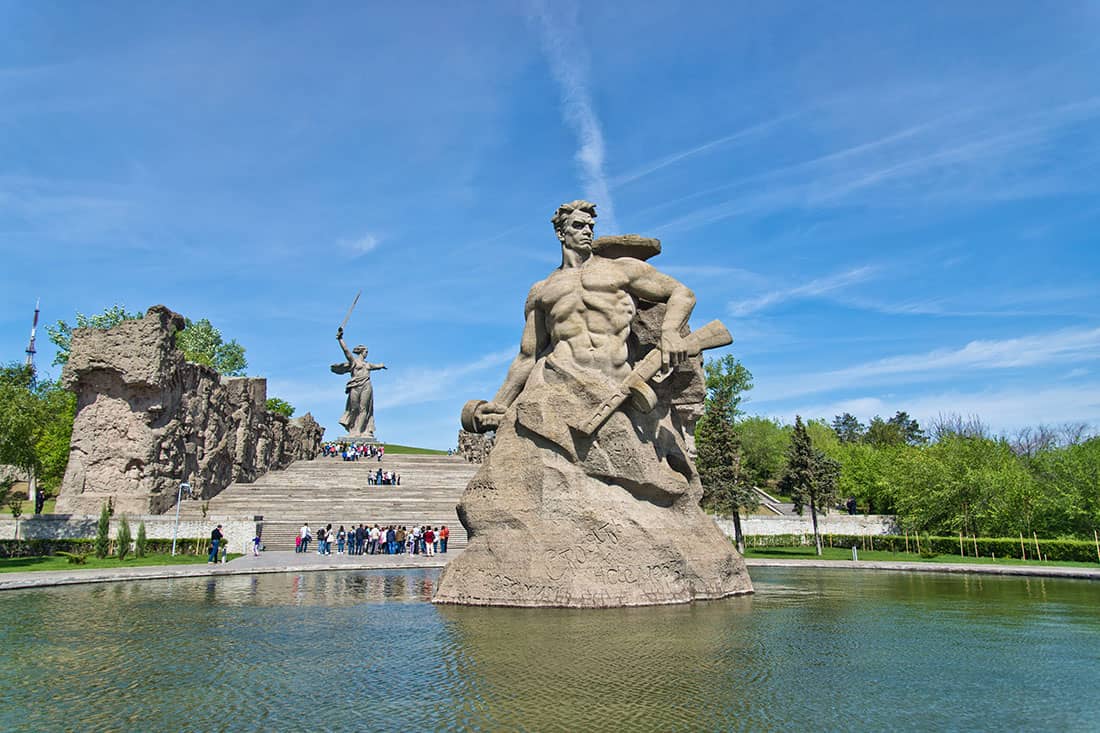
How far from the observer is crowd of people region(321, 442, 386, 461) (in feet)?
170

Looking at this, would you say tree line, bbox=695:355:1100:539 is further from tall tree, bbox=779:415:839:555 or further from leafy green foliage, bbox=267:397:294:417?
leafy green foliage, bbox=267:397:294:417

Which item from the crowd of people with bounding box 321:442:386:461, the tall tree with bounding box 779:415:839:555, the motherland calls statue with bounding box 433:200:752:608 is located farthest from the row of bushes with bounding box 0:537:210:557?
the tall tree with bounding box 779:415:839:555

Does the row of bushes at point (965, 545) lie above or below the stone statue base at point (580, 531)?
below

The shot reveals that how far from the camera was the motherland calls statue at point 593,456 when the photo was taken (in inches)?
451

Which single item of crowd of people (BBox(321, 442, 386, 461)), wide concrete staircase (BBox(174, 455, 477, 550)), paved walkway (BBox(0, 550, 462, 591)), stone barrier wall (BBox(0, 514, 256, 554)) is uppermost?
crowd of people (BBox(321, 442, 386, 461))

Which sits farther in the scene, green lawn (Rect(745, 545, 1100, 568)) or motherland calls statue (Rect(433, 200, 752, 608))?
green lawn (Rect(745, 545, 1100, 568))

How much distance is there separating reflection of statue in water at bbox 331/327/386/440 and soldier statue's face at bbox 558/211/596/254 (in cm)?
4778

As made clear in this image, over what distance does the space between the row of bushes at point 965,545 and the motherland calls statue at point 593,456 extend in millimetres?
21438

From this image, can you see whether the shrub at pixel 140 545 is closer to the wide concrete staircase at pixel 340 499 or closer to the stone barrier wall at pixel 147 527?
the stone barrier wall at pixel 147 527

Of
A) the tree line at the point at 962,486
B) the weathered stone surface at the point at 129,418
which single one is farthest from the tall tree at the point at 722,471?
the weathered stone surface at the point at 129,418

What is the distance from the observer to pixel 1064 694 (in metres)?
6.20

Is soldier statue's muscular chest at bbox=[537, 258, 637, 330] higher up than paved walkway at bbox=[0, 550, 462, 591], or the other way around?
soldier statue's muscular chest at bbox=[537, 258, 637, 330]

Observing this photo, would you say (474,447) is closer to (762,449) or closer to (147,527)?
(762,449)

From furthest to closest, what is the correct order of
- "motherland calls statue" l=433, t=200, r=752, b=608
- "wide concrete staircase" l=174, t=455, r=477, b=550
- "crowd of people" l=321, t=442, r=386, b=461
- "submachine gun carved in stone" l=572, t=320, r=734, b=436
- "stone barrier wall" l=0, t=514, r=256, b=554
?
"crowd of people" l=321, t=442, r=386, b=461, "wide concrete staircase" l=174, t=455, r=477, b=550, "stone barrier wall" l=0, t=514, r=256, b=554, "submachine gun carved in stone" l=572, t=320, r=734, b=436, "motherland calls statue" l=433, t=200, r=752, b=608
